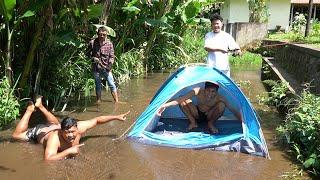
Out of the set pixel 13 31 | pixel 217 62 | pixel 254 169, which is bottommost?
pixel 254 169

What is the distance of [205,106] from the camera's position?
7.40 meters

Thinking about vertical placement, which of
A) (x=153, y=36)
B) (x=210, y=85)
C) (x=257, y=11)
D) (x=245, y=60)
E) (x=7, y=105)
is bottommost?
(x=245, y=60)

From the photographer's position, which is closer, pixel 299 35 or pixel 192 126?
pixel 192 126

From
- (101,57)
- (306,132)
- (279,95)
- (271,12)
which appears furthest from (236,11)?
(306,132)

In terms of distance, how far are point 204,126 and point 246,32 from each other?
16.0 m

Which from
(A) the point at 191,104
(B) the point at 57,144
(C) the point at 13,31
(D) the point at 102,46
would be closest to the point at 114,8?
(D) the point at 102,46

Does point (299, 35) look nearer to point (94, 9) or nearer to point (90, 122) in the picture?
point (94, 9)

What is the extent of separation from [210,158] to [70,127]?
79.5 inches

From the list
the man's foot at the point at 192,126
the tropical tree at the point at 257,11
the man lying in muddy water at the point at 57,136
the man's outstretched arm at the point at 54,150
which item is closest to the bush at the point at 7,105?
the man lying in muddy water at the point at 57,136

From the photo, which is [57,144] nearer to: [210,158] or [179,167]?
[179,167]

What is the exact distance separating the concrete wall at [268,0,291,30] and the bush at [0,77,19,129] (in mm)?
24362

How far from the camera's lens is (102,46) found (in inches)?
384

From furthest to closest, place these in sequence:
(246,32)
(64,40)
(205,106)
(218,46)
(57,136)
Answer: (246,32) < (64,40) < (218,46) < (205,106) < (57,136)

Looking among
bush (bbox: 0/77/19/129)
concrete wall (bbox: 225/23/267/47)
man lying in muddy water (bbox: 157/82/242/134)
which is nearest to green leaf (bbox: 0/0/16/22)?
bush (bbox: 0/77/19/129)
